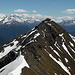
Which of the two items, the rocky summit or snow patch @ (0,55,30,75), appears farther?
the rocky summit

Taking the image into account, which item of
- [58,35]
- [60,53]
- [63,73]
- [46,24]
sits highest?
[46,24]

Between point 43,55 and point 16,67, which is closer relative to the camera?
point 16,67

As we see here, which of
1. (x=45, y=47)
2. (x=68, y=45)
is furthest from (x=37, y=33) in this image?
(x=68, y=45)

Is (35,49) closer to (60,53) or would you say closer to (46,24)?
(60,53)

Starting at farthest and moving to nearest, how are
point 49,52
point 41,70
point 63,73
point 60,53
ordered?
point 60,53, point 49,52, point 63,73, point 41,70

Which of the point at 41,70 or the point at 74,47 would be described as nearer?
the point at 41,70

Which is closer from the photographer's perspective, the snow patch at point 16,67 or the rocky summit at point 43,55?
the snow patch at point 16,67

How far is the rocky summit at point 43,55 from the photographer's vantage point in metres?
101

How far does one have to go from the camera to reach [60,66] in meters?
139

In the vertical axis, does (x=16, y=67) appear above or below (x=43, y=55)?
below

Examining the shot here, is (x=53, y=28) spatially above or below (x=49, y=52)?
above

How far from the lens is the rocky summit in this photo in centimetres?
10144

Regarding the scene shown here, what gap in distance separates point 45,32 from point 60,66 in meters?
46.2

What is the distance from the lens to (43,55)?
135125 millimetres
